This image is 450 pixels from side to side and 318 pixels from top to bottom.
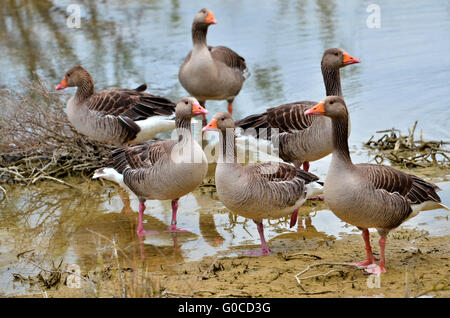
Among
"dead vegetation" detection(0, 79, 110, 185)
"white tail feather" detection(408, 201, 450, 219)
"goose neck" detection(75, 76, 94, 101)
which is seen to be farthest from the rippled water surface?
"goose neck" detection(75, 76, 94, 101)

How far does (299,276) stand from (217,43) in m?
8.95

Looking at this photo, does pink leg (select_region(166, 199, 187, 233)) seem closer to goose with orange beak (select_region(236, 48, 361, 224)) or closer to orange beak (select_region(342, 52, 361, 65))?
goose with orange beak (select_region(236, 48, 361, 224))

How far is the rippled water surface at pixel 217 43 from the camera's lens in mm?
6594

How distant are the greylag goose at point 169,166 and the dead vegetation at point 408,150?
2.50 m

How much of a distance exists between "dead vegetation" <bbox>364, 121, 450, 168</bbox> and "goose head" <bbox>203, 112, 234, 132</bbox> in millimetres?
2516

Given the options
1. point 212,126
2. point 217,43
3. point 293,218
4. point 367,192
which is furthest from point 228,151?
Result: point 217,43

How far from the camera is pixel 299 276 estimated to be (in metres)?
5.18

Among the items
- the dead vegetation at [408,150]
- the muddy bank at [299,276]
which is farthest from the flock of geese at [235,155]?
the dead vegetation at [408,150]

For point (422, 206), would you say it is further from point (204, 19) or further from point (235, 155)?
point (204, 19)

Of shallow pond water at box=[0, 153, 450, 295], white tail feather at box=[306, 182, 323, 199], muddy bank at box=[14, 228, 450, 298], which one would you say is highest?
white tail feather at box=[306, 182, 323, 199]

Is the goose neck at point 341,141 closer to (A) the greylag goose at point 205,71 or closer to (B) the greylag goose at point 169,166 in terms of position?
(B) the greylag goose at point 169,166

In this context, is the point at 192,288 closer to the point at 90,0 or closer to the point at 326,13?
the point at 326,13

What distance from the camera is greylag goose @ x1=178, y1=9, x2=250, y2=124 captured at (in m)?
9.75

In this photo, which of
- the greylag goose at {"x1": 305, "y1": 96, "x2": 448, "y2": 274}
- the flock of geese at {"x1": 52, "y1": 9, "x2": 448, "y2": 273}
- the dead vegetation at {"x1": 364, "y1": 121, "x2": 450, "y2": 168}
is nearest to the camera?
the greylag goose at {"x1": 305, "y1": 96, "x2": 448, "y2": 274}
